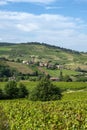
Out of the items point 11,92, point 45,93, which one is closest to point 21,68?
point 11,92

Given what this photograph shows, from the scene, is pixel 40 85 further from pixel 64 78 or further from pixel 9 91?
pixel 64 78

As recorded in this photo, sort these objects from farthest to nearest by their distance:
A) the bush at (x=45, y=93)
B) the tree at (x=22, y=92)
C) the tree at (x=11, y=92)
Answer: the tree at (x=22, y=92) → the tree at (x=11, y=92) → the bush at (x=45, y=93)

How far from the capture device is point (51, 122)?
931 inches

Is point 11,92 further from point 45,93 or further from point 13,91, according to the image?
point 45,93

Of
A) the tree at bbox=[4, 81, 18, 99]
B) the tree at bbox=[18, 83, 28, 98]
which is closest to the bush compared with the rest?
the tree at bbox=[4, 81, 18, 99]

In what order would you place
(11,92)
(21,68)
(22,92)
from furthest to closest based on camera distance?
(21,68)
(22,92)
(11,92)

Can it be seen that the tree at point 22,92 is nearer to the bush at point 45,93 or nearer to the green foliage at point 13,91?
the green foliage at point 13,91

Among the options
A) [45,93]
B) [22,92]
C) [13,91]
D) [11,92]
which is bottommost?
[22,92]

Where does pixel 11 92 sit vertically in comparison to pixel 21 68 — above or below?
above

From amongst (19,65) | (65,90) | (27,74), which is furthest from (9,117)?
(19,65)

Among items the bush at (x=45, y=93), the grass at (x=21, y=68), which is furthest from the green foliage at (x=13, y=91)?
the grass at (x=21, y=68)

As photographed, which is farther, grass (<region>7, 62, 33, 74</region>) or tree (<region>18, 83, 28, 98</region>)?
grass (<region>7, 62, 33, 74</region>)

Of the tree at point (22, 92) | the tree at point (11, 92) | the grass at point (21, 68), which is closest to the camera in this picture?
the tree at point (11, 92)

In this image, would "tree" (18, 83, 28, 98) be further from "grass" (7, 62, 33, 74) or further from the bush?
"grass" (7, 62, 33, 74)
